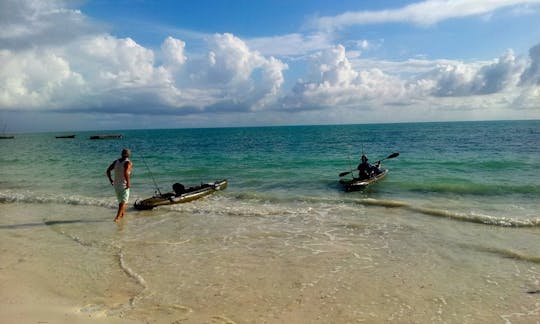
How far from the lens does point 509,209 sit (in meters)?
14.9

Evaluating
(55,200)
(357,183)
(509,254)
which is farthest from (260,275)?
(55,200)

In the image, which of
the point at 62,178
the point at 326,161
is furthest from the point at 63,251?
the point at 326,161

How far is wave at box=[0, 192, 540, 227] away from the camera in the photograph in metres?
13.3

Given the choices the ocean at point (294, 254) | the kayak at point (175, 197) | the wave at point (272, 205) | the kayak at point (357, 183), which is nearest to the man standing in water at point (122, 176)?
the ocean at point (294, 254)

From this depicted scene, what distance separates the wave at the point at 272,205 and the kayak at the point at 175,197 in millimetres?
292

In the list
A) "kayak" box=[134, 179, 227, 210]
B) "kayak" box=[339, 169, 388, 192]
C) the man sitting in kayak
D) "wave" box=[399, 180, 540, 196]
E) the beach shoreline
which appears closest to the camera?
the beach shoreline

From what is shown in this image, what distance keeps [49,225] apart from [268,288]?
9672 mm

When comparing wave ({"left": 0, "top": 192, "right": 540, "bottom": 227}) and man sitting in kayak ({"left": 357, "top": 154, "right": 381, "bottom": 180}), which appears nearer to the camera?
wave ({"left": 0, "top": 192, "right": 540, "bottom": 227})

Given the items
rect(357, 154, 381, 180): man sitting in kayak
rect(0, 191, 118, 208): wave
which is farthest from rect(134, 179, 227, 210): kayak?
rect(357, 154, 381, 180): man sitting in kayak

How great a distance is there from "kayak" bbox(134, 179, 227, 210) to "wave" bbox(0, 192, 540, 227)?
0.96 feet

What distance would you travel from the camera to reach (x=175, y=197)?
1656cm

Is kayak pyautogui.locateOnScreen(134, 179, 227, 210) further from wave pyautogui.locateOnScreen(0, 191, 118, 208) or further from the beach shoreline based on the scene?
the beach shoreline

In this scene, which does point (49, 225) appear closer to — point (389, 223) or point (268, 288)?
point (268, 288)

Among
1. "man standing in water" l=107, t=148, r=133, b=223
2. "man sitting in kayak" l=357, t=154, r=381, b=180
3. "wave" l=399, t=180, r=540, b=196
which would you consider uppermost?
"man standing in water" l=107, t=148, r=133, b=223
